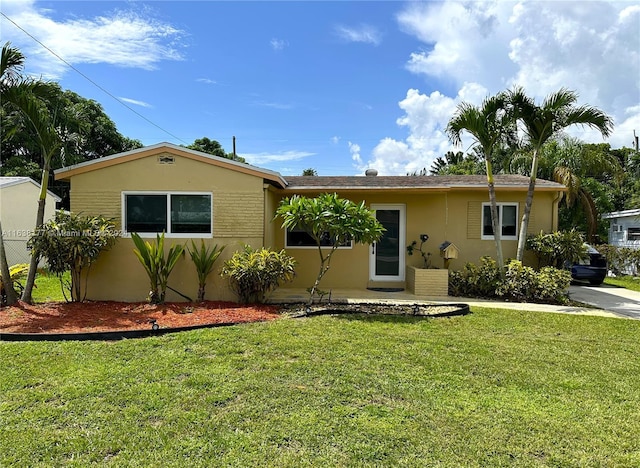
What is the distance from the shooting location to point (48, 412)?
3.28 metres

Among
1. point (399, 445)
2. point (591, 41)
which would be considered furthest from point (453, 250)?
point (399, 445)

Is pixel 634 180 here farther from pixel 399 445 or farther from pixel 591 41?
pixel 399 445

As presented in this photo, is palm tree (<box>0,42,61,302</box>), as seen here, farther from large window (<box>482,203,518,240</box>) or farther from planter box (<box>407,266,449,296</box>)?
large window (<box>482,203,518,240</box>)

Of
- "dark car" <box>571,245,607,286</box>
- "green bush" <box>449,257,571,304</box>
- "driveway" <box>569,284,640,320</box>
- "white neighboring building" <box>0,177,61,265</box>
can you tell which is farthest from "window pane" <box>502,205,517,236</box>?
"white neighboring building" <box>0,177,61,265</box>

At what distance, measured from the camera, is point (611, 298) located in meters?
9.53

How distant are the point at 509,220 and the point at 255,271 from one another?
759 centimetres

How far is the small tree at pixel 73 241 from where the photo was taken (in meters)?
7.46

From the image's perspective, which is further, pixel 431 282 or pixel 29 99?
pixel 431 282

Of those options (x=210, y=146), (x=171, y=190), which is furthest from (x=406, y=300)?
(x=210, y=146)

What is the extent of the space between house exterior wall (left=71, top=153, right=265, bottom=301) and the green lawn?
291 centimetres

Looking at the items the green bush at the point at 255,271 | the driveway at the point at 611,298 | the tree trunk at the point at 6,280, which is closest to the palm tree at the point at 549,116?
the driveway at the point at 611,298

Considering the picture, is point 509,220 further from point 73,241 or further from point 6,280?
point 6,280

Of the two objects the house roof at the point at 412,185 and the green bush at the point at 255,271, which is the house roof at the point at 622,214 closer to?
the house roof at the point at 412,185

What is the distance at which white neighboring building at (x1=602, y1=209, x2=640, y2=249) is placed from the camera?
17.1 metres
